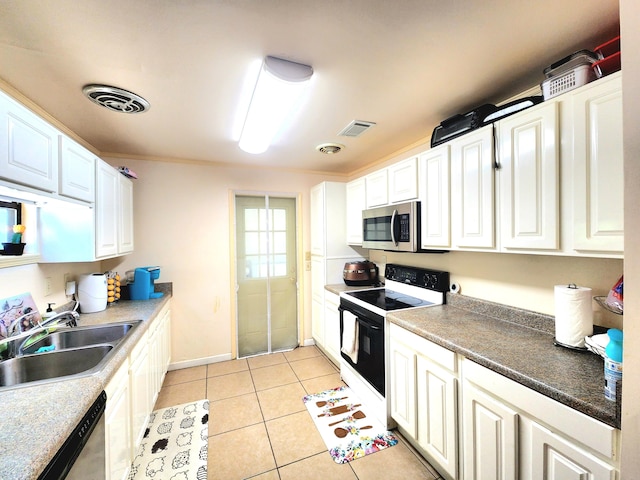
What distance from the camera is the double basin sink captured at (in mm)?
1348

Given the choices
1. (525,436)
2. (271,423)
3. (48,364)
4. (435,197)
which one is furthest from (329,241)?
(48,364)

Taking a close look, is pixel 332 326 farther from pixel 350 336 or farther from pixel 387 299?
pixel 387 299

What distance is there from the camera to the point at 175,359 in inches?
119

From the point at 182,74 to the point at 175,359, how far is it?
2928 millimetres

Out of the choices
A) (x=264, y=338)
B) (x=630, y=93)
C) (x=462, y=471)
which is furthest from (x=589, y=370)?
(x=264, y=338)

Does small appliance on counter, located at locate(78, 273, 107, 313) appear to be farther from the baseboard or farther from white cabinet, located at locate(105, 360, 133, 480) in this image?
the baseboard

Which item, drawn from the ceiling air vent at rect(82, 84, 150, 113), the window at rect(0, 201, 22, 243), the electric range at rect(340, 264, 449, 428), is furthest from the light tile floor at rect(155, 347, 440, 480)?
the ceiling air vent at rect(82, 84, 150, 113)

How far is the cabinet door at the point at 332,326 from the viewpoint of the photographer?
284 cm

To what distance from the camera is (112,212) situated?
221 centimetres

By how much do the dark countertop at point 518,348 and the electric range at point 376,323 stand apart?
7.0 inches

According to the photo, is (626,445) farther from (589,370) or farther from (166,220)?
(166,220)

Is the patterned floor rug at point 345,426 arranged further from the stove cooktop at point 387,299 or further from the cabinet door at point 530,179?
the cabinet door at point 530,179

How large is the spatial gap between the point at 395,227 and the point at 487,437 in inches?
58.2

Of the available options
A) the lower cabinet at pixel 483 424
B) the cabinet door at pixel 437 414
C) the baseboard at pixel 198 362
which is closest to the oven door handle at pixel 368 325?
the lower cabinet at pixel 483 424
